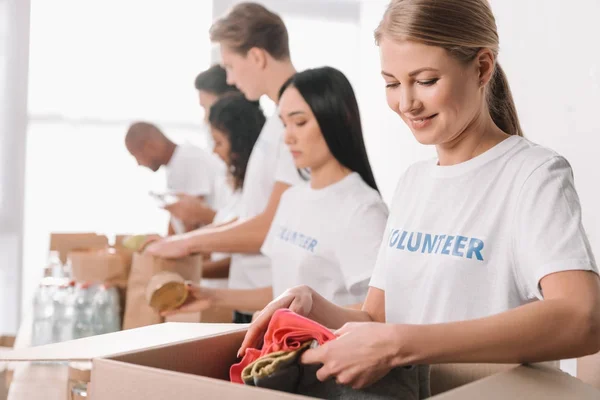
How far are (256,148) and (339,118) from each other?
62cm

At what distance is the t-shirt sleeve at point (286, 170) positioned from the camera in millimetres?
2336

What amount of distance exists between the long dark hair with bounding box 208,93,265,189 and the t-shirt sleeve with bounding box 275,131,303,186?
1.80 feet

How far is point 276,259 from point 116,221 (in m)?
2.82

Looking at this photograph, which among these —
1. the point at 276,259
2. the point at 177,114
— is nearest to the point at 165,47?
the point at 177,114

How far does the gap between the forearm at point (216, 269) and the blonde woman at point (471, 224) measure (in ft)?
5.21

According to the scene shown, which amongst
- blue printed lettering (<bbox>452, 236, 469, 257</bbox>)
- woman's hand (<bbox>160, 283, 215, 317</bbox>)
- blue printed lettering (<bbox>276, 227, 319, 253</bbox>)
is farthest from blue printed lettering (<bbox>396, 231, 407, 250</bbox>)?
woman's hand (<bbox>160, 283, 215, 317</bbox>)

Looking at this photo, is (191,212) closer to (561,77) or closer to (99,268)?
(99,268)

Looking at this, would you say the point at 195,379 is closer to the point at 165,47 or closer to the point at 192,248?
the point at 192,248

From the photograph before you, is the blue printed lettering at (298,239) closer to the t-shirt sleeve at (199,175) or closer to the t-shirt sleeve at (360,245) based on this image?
the t-shirt sleeve at (360,245)

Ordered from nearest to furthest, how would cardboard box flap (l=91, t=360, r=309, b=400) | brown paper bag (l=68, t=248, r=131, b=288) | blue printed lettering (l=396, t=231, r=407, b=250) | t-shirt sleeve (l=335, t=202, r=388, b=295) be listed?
1. cardboard box flap (l=91, t=360, r=309, b=400)
2. blue printed lettering (l=396, t=231, r=407, b=250)
3. t-shirt sleeve (l=335, t=202, r=388, b=295)
4. brown paper bag (l=68, t=248, r=131, b=288)

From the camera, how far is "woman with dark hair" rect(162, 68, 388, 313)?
1.81m

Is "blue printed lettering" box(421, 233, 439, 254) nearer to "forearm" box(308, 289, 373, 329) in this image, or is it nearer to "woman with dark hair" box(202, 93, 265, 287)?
"forearm" box(308, 289, 373, 329)

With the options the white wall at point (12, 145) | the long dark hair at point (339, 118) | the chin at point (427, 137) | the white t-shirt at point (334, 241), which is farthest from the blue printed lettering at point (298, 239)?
the white wall at point (12, 145)

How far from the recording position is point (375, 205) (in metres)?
1.85
